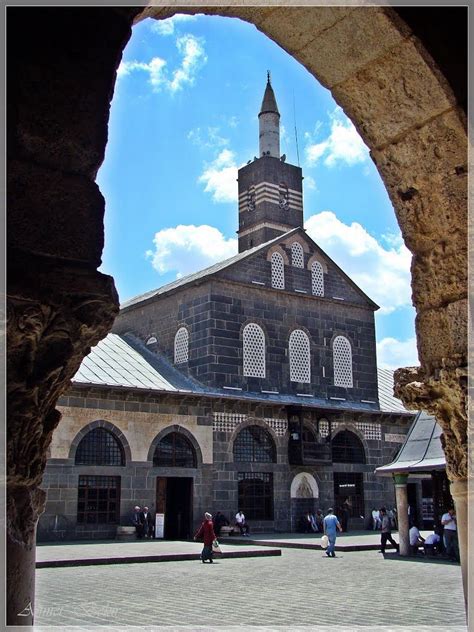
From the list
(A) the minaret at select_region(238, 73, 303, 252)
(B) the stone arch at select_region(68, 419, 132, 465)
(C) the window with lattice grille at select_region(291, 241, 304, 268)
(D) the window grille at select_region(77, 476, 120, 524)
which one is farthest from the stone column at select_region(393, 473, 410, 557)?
(A) the minaret at select_region(238, 73, 303, 252)

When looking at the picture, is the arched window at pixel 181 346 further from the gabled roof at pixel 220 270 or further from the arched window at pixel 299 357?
the arched window at pixel 299 357

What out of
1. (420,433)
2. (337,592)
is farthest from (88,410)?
(337,592)

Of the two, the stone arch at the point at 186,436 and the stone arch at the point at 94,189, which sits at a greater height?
the stone arch at the point at 94,189

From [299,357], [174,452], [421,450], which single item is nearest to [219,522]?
[174,452]

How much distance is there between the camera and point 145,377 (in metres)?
23.4

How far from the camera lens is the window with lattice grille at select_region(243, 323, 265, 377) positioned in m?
25.4

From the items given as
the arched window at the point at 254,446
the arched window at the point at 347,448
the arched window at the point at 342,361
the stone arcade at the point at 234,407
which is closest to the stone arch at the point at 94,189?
the stone arcade at the point at 234,407

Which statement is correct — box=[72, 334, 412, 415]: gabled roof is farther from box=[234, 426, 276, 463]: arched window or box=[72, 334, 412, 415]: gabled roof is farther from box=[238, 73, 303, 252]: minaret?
box=[238, 73, 303, 252]: minaret

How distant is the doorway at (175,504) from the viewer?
2245 cm

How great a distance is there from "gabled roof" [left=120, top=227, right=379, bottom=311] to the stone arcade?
0.27ft

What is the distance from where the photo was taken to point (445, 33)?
3.90 m

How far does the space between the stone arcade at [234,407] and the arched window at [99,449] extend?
0.04 meters

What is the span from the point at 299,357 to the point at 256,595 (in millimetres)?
17363

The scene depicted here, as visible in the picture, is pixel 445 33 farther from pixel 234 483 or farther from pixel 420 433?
pixel 234 483
